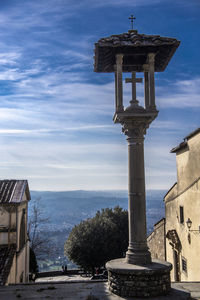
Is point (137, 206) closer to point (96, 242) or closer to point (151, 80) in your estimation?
point (151, 80)

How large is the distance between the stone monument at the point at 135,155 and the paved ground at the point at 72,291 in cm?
36

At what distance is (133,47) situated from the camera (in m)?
8.99

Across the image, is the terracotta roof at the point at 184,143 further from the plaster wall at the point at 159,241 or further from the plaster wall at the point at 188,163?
the plaster wall at the point at 159,241

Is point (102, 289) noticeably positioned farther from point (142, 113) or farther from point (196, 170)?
point (196, 170)

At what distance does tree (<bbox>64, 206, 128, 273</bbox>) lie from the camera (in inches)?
1186

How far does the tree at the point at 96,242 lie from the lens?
3012 cm

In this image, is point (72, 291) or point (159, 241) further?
point (159, 241)

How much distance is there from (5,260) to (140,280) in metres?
9.16

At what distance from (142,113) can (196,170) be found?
23.5 feet

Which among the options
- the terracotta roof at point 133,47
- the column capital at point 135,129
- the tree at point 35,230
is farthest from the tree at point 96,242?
the terracotta roof at point 133,47

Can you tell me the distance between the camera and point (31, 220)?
31.3 meters

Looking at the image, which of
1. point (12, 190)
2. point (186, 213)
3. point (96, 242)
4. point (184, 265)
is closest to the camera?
point (186, 213)

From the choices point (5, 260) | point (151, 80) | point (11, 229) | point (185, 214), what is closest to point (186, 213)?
point (185, 214)

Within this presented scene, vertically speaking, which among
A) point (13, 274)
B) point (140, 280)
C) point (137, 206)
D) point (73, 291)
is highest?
point (137, 206)
